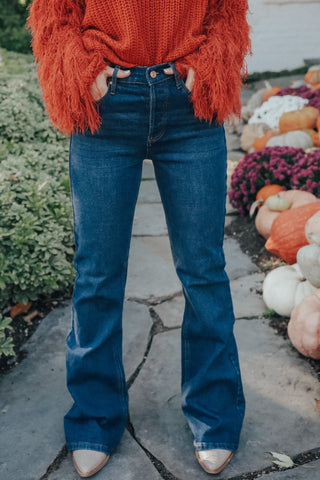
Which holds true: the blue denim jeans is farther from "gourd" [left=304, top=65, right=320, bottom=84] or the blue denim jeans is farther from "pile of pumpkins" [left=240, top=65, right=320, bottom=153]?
"gourd" [left=304, top=65, right=320, bottom=84]

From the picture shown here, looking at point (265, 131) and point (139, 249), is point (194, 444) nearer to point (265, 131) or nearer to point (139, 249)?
point (139, 249)

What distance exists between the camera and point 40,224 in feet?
9.71

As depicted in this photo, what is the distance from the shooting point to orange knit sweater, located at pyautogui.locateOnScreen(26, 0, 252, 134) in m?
1.54

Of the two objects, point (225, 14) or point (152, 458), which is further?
point (152, 458)

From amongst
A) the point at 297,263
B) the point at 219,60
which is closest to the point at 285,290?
the point at 297,263

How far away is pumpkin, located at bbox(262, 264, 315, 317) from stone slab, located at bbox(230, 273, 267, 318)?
0.07 meters

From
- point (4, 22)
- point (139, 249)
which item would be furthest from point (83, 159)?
point (4, 22)

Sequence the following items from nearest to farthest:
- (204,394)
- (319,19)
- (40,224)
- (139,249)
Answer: (204,394)
(40,224)
(139,249)
(319,19)

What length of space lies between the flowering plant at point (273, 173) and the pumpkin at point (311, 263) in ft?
3.65

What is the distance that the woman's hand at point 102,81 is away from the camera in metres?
1.55

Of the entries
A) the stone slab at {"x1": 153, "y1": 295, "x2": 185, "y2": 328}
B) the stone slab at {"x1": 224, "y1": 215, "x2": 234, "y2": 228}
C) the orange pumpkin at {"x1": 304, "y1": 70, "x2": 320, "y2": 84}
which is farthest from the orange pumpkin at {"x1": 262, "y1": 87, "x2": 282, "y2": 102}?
the stone slab at {"x1": 153, "y1": 295, "x2": 185, "y2": 328}

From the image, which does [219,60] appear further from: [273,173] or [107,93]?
[273,173]

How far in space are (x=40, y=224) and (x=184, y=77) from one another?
1.57 metres

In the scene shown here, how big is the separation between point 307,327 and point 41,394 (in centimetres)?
117
